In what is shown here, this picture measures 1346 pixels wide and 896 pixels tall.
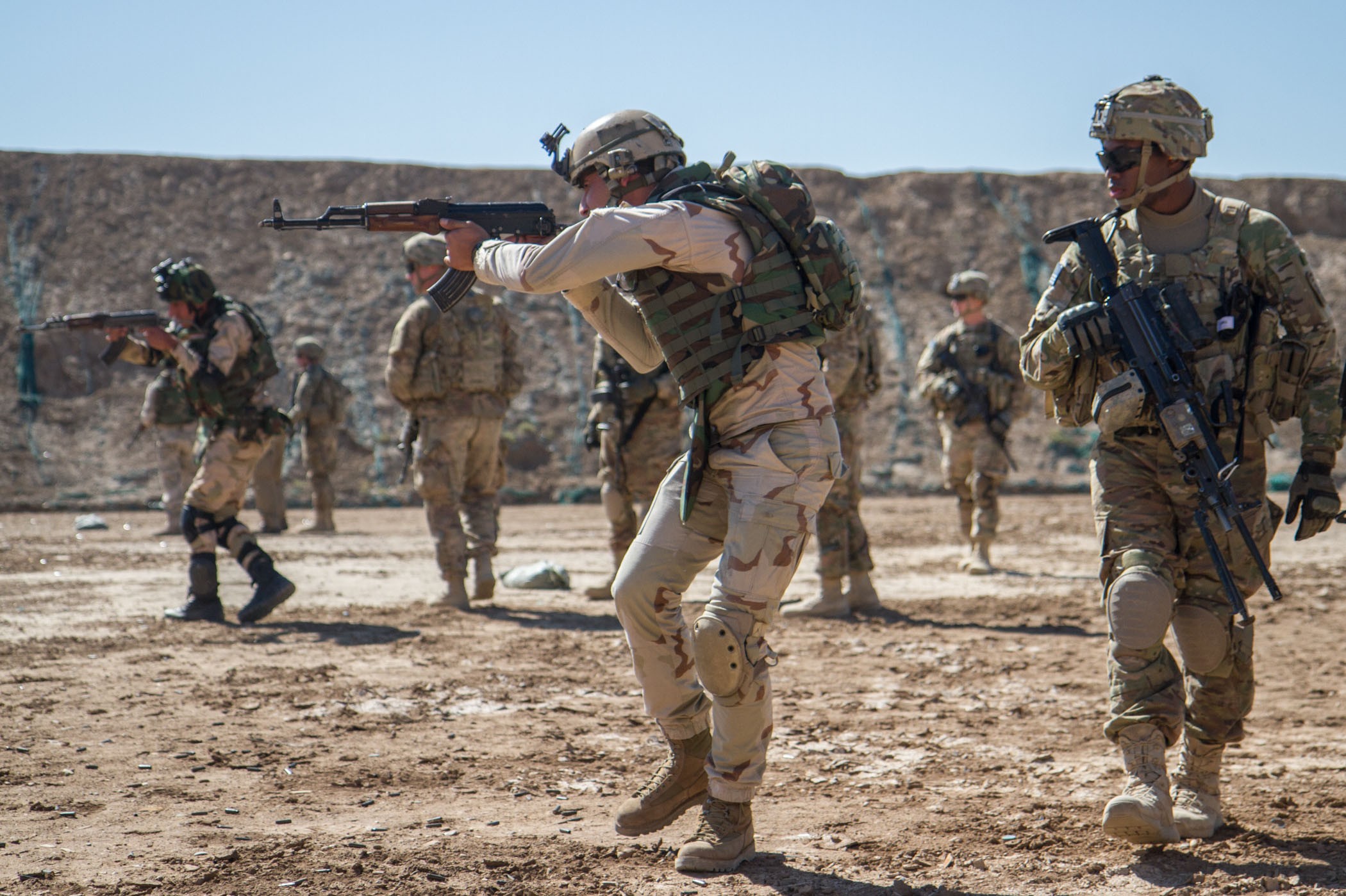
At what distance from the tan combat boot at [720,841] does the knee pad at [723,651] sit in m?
0.35

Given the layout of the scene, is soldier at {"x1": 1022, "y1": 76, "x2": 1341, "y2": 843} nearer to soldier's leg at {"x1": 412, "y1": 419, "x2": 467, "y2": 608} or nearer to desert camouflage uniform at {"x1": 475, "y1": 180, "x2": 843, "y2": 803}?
desert camouflage uniform at {"x1": 475, "y1": 180, "x2": 843, "y2": 803}

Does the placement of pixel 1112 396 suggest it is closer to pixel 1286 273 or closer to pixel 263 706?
pixel 1286 273

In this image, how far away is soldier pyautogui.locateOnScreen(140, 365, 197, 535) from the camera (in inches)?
559

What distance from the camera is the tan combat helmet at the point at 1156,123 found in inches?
159

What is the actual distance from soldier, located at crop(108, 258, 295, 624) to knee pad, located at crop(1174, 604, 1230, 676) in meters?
5.63

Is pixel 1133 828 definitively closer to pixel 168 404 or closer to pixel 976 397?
pixel 976 397

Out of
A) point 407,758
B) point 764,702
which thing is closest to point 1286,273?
point 764,702

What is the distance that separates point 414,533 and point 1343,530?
33.7ft

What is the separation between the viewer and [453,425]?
8.87m

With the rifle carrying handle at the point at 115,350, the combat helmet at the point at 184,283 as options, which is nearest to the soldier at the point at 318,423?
the rifle carrying handle at the point at 115,350

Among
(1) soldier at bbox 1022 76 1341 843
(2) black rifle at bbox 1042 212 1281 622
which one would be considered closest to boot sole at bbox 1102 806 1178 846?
(1) soldier at bbox 1022 76 1341 843

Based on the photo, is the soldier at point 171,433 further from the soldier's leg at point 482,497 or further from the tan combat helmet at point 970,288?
the tan combat helmet at point 970,288

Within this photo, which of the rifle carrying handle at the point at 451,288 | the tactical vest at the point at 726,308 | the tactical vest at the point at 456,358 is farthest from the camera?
the tactical vest at the point at 456,358

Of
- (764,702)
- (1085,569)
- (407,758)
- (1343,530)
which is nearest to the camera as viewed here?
(764,702)
